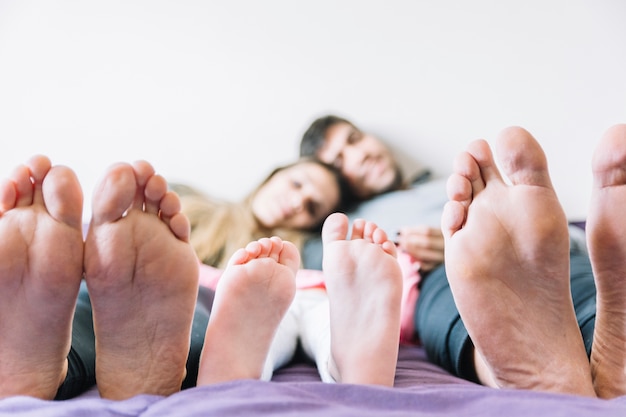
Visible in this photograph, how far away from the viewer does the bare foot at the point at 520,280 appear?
A: 0.66m

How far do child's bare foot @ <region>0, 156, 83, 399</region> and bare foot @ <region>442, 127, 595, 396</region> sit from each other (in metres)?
0.43

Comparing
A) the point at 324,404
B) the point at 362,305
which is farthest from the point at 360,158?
the point at 324,404

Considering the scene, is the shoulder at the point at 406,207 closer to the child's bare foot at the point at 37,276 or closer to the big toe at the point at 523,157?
the big toe at the point at 523,157

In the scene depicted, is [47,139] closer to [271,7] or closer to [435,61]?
[271,7]

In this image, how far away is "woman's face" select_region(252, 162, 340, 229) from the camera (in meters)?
1.50

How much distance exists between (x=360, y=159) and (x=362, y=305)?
89 centimetres

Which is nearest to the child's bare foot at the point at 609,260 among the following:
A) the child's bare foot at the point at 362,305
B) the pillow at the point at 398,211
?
the child's bare foot at the point at 362,305

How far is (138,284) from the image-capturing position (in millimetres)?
654

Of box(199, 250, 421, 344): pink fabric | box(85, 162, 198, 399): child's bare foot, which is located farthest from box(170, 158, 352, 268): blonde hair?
box(85, 162, 198, 399): child's bare foot

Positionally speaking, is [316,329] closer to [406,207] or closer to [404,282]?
[404,282]

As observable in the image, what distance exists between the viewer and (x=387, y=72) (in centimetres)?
181

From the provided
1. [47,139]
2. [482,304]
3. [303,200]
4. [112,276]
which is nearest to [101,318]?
[112,276]

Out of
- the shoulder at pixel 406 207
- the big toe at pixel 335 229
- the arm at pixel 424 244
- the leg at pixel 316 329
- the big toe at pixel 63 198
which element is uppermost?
the big toe at pixel 63 198

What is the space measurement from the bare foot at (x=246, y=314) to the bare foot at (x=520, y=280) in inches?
8.8
